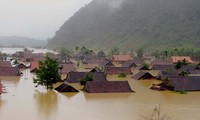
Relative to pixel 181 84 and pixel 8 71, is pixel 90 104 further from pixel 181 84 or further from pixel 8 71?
pixel 8 71

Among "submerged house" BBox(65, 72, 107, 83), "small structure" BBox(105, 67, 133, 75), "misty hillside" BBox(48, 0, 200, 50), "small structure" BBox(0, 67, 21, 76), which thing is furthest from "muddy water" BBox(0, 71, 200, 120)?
"misty hillside" BBox(48, 0, 200, 50)

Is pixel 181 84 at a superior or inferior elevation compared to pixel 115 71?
inferior

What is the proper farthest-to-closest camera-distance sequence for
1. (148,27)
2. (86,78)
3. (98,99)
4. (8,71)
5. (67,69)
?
(148,27) → (67,69) → (8,71) → (86,78) → (98,99)

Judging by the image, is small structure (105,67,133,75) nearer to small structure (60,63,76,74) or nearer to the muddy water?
small structure (60,63,76,74)

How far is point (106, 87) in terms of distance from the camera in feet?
125

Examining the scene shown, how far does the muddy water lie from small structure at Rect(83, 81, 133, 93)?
1.01 metres

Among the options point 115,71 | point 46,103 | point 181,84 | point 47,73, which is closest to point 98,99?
point 46,103

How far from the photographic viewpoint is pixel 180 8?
165875 mm

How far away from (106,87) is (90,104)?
6.17m

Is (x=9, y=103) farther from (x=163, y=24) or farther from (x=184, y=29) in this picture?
(x=163, y=24)

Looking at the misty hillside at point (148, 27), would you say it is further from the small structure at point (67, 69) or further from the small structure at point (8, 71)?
the small structure at point (8, 71)

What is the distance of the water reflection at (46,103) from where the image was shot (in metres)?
28.3

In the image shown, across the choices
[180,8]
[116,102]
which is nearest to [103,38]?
[180,8]

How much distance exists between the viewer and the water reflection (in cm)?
2833
